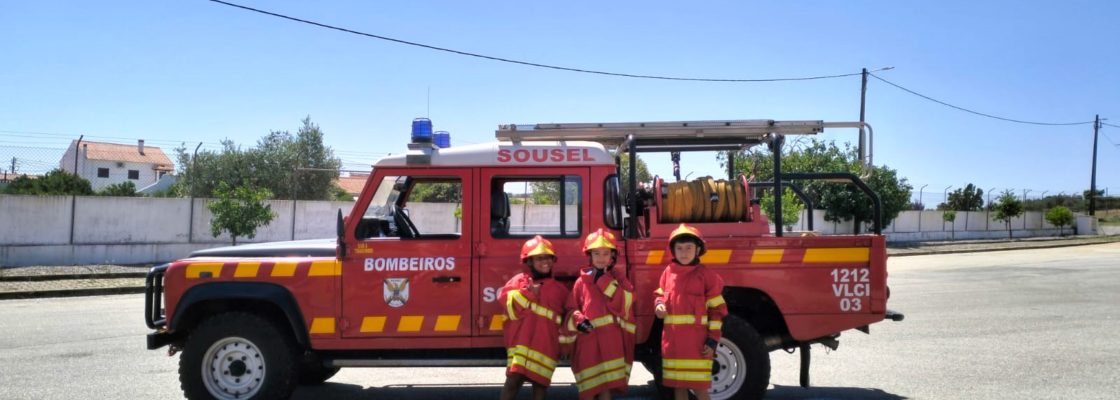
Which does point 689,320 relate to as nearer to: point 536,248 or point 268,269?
point 536,248

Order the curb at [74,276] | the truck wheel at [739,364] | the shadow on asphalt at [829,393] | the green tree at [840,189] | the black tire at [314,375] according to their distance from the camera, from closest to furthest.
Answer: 1. the truck wheel at [739,364]
2. the shadow on asphalt at [829,393]
3. the black tire at [314,375]
4. the curb at [74,276]
5. the green tree at [840,189]

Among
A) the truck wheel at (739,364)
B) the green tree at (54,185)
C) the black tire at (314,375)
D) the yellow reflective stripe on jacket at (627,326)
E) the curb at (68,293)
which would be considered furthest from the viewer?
the green tree at (54,185)

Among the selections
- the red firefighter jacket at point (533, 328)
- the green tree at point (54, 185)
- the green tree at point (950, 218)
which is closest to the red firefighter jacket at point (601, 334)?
the red firefighter jacket at point (533, 328)

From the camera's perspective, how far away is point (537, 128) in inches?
227

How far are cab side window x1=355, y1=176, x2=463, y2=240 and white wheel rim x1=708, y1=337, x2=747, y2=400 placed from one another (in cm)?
213

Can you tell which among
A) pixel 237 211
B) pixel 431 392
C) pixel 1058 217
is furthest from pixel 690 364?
pixel 1058 217

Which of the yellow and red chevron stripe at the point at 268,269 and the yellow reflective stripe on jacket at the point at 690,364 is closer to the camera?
the yellow reflective stripe on jacket at the point at 690,364

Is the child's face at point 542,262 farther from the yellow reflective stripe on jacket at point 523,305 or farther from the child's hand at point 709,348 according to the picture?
the child's hand at point 709,348

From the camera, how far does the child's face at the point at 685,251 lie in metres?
5.04

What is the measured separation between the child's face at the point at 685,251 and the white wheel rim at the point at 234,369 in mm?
3149

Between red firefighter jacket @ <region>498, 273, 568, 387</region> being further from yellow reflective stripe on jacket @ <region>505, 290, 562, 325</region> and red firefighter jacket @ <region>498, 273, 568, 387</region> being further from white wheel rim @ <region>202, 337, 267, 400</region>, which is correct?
white wheel rim @ <region>202, 337, 267, 400</region>

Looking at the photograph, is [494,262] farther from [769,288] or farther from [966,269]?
[966,269]

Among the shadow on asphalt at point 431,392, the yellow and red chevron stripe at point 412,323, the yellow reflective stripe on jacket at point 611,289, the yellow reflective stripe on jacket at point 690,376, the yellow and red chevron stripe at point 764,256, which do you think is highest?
the yellow and red chevron stripe at point 764,256

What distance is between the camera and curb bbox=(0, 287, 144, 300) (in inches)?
534
